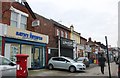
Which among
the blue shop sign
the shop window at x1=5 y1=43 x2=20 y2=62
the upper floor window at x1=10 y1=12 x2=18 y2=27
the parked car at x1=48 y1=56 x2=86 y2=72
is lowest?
the parked car at x1=48 y1=56 x2=86 y2=72

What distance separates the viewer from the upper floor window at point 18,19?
2308cm

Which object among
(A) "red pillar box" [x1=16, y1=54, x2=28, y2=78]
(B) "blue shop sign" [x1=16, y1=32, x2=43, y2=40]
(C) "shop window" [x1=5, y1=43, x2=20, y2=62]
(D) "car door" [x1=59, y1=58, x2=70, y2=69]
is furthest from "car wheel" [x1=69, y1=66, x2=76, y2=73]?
(A) "red pillar box" [x1=16, y1=54, x2=28, y2=78]

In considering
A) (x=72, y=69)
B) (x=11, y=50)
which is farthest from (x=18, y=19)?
(x=72, y=69)

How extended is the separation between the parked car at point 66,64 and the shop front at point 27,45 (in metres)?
1.57

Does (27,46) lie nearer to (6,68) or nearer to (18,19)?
(18,19)

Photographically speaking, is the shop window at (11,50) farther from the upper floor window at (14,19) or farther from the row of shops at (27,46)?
the upper floor window at (14,19)

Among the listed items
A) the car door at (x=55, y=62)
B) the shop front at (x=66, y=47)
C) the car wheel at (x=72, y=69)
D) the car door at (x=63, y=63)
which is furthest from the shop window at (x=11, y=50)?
the shop front at (x=66, y=47)

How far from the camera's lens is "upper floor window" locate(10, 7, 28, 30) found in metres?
23.1

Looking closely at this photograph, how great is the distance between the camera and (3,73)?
43.5 feet

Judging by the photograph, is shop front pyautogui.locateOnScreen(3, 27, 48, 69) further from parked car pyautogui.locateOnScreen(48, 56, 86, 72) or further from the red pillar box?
the red pillar box

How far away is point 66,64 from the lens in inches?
1012

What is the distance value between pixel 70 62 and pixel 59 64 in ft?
4.24

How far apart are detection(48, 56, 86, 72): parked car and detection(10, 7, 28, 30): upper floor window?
5.02 metres

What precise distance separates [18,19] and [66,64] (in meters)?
6.77
